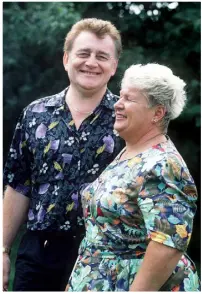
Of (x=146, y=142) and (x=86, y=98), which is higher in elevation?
(x=86, y=98)

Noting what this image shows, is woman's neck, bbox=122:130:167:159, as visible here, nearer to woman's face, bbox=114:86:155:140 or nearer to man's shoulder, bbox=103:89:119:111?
woman's face, bbox=114:86:155:140

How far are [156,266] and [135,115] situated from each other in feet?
2.06

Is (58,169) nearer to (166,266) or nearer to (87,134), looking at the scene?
(87,134)

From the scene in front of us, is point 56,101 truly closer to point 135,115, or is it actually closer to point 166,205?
point 135,115

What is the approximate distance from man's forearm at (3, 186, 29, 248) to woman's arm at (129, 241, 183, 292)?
42.8 inches

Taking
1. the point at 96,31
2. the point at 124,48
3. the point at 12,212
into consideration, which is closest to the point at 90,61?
the point at 96,31

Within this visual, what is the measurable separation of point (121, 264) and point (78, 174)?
674mm

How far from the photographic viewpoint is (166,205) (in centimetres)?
244

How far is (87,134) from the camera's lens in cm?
321

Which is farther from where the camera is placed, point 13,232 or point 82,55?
point 13,232

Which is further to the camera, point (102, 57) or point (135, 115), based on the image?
point (102, 57)

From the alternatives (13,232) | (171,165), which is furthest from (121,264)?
(13,232)

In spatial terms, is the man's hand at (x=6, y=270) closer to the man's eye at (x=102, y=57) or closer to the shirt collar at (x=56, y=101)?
the shirt collar at (x=56, y=101)

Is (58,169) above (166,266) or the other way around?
above
